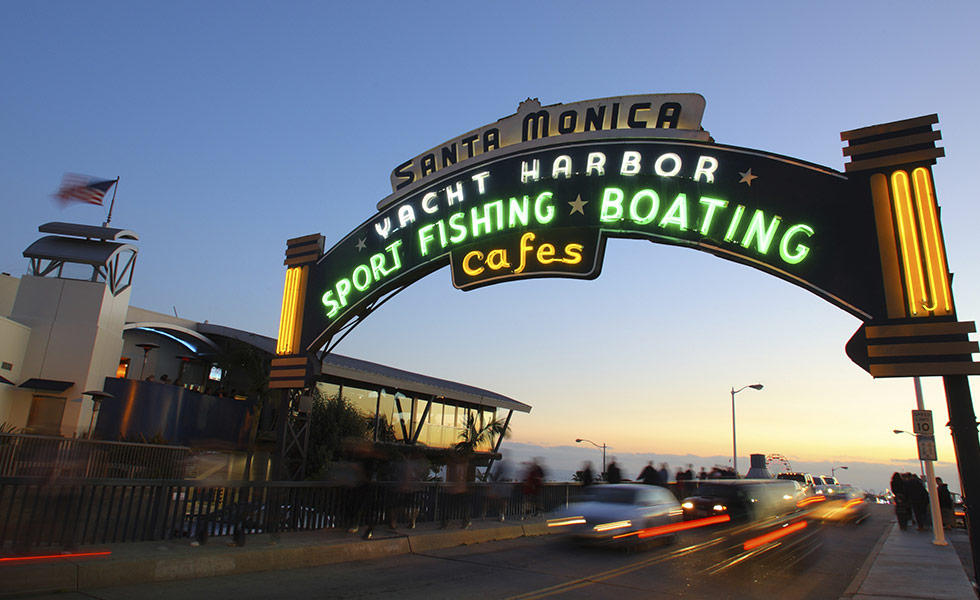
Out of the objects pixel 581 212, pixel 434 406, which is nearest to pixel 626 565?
pixel 581 212

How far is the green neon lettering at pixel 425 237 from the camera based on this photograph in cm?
1430

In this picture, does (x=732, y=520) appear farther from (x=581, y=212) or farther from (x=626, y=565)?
(x=581, y=212)

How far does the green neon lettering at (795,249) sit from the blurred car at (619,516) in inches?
252

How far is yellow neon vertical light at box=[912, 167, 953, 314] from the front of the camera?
29.1 feet

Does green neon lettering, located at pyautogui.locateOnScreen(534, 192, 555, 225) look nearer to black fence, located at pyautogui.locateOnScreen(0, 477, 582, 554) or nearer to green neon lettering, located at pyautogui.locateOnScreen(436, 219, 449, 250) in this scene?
green neon lettering, located at pyautogui.locateOnScreen(436, 219, 449, 250)

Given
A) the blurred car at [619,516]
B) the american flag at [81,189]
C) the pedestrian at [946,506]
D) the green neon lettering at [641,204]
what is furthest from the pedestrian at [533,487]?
the american flag at [81,189]

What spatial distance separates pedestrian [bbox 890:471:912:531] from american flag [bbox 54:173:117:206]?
32850mm

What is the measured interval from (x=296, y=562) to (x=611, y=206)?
28.8ft

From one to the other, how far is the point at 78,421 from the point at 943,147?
28405mm

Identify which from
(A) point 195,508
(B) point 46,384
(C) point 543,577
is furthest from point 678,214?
(B) point 46,384

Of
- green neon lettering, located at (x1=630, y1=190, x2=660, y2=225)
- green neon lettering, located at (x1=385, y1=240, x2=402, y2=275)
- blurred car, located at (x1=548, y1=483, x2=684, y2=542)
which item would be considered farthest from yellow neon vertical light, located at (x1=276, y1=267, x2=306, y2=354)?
green neon lettering, located at (x1=630, y1=190, x2=660, y2=225)

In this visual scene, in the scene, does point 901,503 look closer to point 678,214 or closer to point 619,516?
point 619,516

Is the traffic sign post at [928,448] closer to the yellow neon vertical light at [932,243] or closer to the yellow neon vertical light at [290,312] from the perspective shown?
the yellow neon vertical light at [932,243]

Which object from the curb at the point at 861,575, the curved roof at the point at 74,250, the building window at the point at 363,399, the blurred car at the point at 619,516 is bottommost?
the curb at the point at 861,575
